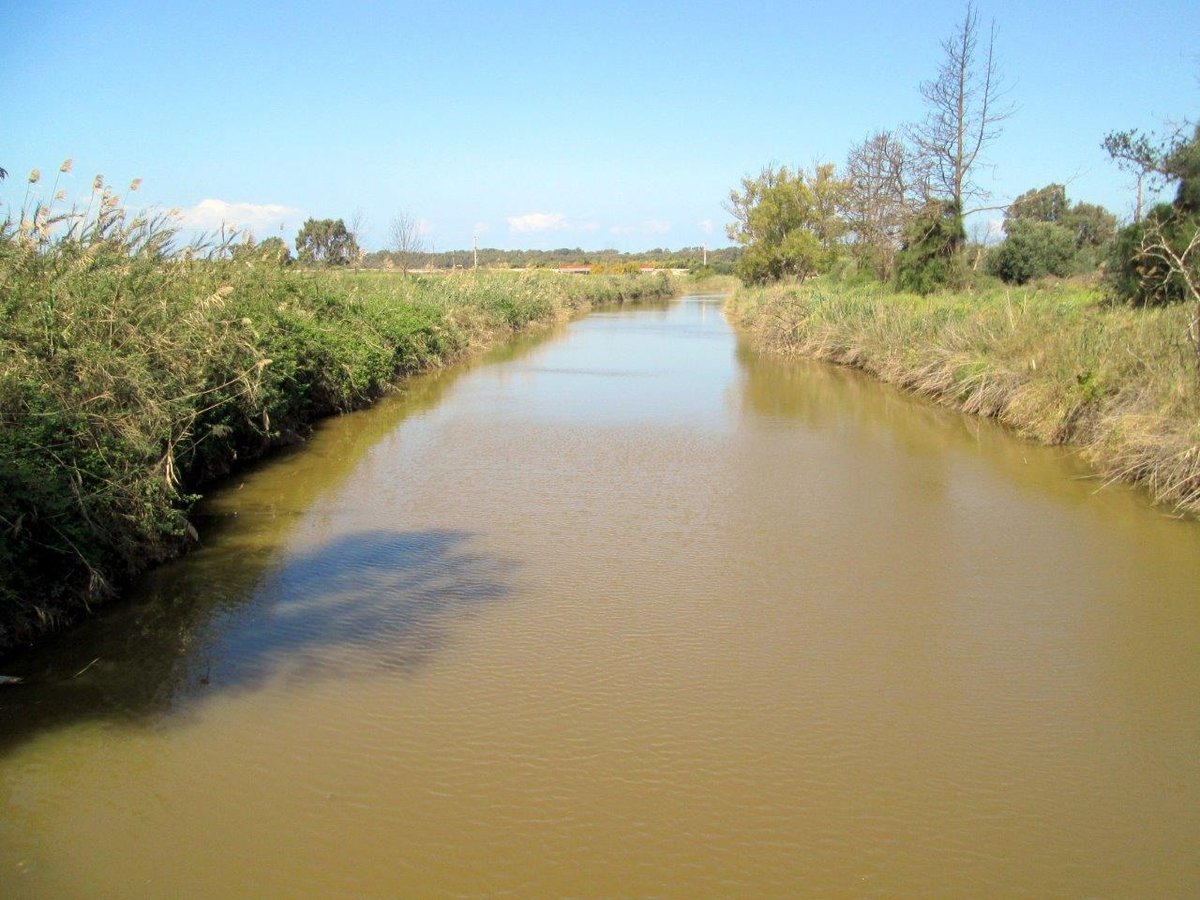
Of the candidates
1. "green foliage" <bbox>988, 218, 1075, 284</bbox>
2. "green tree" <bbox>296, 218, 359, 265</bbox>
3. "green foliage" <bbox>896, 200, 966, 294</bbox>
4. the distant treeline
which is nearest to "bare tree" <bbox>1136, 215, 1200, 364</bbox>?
"green foliage" <bbox>896, 200, 966, 294</bbox>

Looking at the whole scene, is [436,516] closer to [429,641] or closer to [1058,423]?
[429,641]

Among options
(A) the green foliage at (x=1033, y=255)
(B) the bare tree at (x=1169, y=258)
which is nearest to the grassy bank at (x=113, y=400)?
(B) the bare tree at (x=1169, y=258)

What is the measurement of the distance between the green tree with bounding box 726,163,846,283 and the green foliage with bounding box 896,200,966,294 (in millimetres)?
16219

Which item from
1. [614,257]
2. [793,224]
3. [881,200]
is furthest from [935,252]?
[614,257]

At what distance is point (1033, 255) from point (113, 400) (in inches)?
1049

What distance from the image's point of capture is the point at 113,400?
6.42 m

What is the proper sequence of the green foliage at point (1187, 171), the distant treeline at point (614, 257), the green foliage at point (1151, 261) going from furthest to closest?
the distant treeline at point (614, 257)
the green foliage at point (1187, 171)
the green foliage at point (1151, 261)

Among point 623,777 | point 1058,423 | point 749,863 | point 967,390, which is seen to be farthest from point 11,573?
point 967,390

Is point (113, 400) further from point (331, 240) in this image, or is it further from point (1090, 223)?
point (1090, 223)

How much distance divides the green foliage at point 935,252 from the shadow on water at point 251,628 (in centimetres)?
1734

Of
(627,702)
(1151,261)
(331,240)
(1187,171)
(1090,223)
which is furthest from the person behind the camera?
(1090,223)

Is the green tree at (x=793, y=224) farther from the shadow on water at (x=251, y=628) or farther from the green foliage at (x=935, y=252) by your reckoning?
the shadow on water at (x=251, y=628)

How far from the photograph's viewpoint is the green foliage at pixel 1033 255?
87.7 ft

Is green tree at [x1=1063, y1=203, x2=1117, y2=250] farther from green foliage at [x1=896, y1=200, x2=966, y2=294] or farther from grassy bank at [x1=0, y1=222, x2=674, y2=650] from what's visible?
grassy bank at [x1=0, y1=222, x2=674, y2=650]
